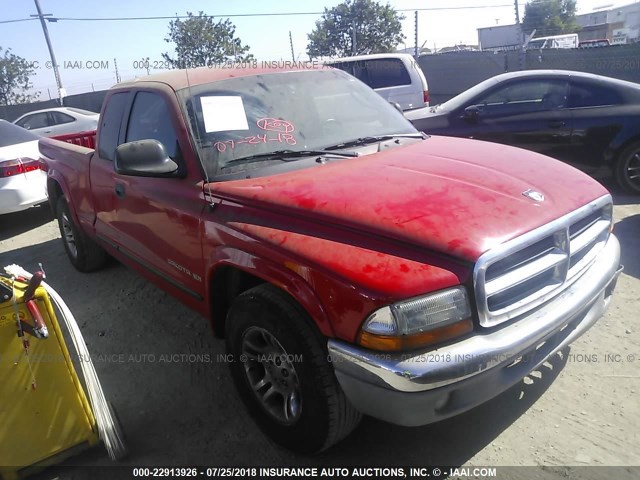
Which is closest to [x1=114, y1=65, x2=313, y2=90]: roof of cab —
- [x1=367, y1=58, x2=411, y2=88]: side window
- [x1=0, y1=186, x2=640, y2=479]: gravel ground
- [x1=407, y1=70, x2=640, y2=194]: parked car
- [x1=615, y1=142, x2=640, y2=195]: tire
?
[x1=0, y1=186, x2=640, y2=479]: gravel ground

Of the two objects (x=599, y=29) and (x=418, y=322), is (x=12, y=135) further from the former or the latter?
(x=599, y=29)

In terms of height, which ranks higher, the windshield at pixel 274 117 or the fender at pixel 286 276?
the windshield at pixel 274 117

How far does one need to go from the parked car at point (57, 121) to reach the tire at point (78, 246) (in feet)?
25.8

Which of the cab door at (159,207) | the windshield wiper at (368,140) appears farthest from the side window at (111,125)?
the windshield wiper at (368,140)

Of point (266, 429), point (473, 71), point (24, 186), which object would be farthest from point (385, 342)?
point (473, 71)

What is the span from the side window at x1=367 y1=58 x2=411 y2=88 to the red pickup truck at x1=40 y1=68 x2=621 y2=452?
6.07 m

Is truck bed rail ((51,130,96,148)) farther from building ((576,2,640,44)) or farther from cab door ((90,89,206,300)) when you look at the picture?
building ((576,2,640,44))

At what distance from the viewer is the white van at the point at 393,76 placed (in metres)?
9.17

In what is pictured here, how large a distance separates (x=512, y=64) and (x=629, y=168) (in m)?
11.2

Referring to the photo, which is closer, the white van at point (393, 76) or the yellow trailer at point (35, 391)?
the yellow trailer at point (35, 391)

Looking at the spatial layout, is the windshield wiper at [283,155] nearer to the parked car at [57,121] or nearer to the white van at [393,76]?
the white van at [393,76]

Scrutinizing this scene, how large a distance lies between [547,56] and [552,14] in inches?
1590

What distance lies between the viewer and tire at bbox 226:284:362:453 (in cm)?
218

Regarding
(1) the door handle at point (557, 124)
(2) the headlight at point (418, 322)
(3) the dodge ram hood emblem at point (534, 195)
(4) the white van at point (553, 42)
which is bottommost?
(2) the headlight at point (418, 322)
